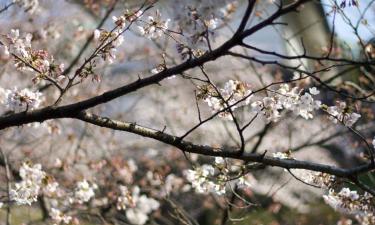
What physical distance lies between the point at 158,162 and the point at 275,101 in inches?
220

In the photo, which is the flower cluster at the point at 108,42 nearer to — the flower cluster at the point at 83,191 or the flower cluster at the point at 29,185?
the flower cluster at the point at 29,185

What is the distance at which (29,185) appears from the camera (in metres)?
4.02

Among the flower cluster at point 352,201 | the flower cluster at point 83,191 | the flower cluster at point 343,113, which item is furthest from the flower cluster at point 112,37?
the flower cluster at point 83,191

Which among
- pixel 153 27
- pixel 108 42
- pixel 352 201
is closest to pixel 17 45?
pixel 108 42

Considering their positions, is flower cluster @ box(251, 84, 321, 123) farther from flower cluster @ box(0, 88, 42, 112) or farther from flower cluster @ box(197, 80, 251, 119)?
flower cluster @ box(0, 88, 42, 112)

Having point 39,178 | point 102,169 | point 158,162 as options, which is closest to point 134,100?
point 158,162

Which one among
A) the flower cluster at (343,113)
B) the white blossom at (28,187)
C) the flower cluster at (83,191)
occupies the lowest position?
the white blossom at (28,187)

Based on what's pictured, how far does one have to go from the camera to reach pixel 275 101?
3113 millimetres

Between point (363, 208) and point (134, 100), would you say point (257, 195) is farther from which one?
point (363, 208)

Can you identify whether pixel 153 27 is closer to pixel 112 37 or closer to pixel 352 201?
pixel 112 37

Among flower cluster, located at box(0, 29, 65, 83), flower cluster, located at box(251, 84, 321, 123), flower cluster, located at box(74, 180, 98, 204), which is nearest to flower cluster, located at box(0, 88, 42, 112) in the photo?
A: flower cluster, located at box(0, 29, 65, 83)

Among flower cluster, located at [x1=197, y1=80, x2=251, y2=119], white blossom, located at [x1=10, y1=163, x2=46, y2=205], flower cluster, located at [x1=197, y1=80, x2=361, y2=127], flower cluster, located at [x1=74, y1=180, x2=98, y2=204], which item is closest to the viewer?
flower cluster, located at [x1=197, y1=80, x2=251, y2=119]

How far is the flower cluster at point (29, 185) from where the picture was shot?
12.2ft

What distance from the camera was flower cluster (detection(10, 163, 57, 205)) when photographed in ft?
12.2
